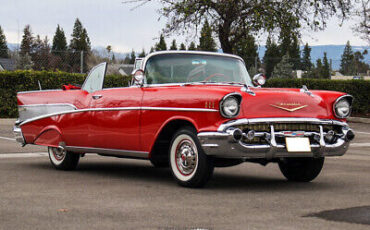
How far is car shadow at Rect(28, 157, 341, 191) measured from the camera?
771cm

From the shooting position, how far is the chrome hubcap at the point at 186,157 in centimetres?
735

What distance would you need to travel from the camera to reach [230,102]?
7.04m

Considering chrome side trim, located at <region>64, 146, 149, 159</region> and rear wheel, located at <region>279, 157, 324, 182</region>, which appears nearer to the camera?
chrome side trim, located at <region>64, 146, 149, 159</region>

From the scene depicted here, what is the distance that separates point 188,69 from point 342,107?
2.01 meters

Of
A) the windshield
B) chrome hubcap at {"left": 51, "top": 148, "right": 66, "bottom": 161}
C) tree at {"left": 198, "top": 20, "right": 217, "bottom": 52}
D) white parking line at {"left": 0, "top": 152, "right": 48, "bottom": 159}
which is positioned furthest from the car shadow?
tree at {"left": 198, "top": 20, "right": 217, "bottom": 52}

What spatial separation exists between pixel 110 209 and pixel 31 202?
0.91m

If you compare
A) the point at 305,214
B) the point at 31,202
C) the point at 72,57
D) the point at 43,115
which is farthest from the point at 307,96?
the point at 72,57

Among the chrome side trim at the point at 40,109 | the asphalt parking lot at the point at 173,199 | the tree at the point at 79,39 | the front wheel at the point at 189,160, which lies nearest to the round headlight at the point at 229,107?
the front wheel at the point at 189,160

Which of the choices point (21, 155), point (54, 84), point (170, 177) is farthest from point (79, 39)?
point (170, 177)

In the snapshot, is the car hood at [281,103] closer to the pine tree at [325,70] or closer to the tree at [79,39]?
the pine tree at [325,70]

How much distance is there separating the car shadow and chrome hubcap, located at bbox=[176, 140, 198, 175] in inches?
11.6

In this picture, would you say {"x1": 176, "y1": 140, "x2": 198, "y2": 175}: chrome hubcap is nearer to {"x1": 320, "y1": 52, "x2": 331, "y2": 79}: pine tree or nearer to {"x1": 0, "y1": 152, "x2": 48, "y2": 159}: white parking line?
{"x1": 0, "y1": 152, "x2": 48, "y2": 159}: white parking line

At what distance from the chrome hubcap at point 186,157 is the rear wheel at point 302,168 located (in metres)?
1.29

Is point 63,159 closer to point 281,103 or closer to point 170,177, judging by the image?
point 170,177
